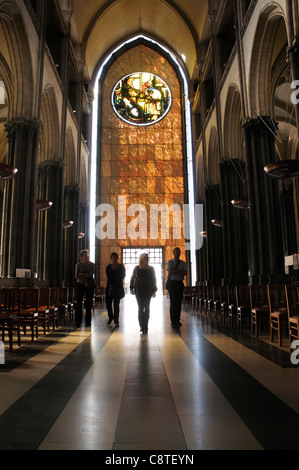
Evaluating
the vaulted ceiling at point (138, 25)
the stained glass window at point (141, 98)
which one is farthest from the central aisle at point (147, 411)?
the stained glass window at point (141, 98)

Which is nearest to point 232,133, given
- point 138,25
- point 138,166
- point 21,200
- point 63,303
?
point 138,166

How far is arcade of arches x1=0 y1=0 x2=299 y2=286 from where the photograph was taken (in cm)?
1125

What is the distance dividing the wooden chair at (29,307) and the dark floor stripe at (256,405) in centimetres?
289

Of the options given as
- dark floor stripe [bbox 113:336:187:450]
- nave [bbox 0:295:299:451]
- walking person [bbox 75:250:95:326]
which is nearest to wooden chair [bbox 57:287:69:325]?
walking person [bbox 75:250:95:326]

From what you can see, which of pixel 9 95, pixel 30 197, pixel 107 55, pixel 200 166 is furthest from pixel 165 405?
pixel 107 55

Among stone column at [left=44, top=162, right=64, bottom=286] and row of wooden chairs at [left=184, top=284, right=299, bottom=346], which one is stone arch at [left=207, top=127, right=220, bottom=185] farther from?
row of wooden chairs at [left=184, top=284, right=299, bottom=346]

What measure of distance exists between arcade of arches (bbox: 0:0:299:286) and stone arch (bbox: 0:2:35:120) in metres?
0.04

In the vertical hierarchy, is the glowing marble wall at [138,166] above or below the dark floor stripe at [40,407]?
above

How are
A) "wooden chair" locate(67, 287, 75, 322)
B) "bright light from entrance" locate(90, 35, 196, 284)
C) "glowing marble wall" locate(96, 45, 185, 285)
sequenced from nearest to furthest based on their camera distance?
"wooden chair" locate(67, 287, 75, 322) → "bright light from entrance" locate(90, 35, 196, 284) → "glowing marble wall" locate(96, 45, 185, 285)

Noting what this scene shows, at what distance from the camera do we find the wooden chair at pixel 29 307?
5.84 meters

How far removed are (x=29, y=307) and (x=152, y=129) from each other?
20568 millimetres

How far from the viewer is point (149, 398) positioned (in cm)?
286

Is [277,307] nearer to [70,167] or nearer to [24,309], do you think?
[24,309]

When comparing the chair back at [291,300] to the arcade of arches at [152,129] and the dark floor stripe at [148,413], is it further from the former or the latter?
the arcade of arches at [152,129]
